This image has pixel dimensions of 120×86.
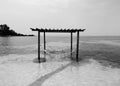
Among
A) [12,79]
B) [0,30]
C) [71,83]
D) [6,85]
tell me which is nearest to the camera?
[6,85]

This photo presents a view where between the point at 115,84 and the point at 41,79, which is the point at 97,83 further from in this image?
the point at 41,79

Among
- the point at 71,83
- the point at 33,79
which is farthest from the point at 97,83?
the point at 33,79

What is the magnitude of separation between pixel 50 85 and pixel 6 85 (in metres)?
2.39

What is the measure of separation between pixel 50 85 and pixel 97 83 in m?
2.73

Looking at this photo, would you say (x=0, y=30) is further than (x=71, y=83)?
Yes

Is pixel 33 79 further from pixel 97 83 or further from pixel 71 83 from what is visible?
pixel 97 83

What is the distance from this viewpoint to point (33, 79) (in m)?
6.16

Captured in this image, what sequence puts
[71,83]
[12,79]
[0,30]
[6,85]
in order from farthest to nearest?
[0,30] < [12,79] < [71,83] < [6,85]

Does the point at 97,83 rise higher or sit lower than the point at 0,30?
lower

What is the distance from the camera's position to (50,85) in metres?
5.47

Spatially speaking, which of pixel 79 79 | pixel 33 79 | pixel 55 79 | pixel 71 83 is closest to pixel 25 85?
pixel 33 79

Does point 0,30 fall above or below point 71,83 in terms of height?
above

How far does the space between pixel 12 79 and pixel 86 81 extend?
4574 mm

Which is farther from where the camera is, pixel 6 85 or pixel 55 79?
pixel 55 79
